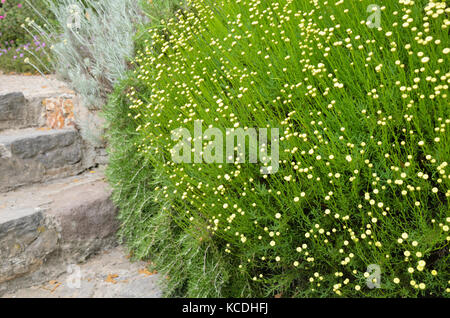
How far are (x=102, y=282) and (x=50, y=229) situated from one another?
0.64 metres

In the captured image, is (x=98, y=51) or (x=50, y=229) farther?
(x=98, y=51)

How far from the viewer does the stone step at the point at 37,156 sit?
150 inches

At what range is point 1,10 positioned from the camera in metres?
7.42

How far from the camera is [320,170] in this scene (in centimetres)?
227

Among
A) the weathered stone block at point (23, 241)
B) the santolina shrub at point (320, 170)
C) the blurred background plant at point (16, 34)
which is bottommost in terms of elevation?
the weathered stone block at point (23, 241)

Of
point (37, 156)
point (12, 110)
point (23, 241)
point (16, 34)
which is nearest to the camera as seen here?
point (23, 241)

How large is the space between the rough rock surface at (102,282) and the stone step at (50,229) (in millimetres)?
89

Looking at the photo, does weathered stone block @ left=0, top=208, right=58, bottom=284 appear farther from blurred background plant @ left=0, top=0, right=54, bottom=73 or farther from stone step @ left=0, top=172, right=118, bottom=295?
blurred background plant @ left=0, top=0, right=54, bottom=73

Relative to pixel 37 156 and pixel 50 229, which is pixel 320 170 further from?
pixel 37 156

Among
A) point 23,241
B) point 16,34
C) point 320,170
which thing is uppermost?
point 16,34

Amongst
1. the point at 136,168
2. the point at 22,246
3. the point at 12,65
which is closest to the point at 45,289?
the point at 22,246

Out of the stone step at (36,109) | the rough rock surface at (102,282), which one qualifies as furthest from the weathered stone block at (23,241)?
the stone step at (36,109)

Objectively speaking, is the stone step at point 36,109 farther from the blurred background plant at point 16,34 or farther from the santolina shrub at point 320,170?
the blurred background plant at point 16,34

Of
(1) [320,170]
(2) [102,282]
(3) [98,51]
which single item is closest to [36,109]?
(3) [98,51]
